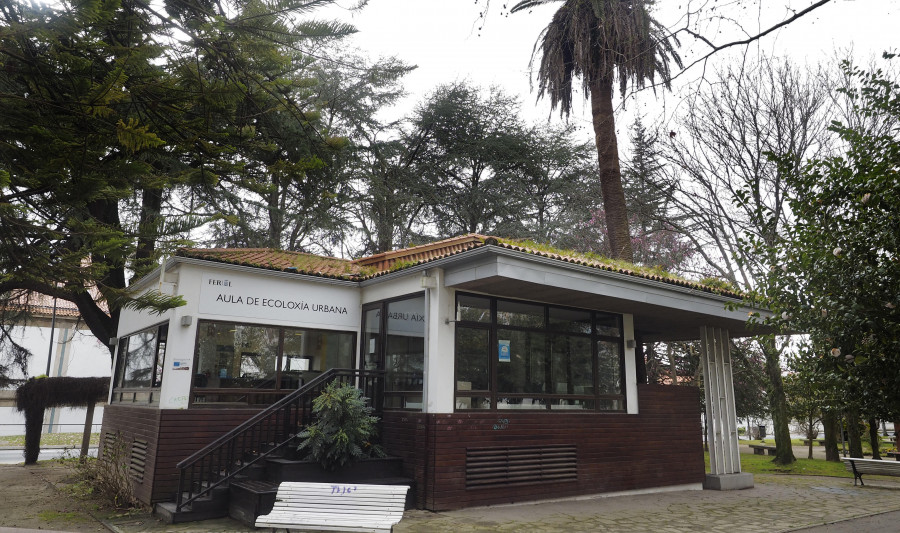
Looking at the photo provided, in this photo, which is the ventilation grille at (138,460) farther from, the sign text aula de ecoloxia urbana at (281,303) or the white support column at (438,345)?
the white support column at (438,345)

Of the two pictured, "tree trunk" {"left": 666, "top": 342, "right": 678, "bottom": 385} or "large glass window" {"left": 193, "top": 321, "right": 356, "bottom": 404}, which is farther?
"tree trunk" {"left": 666, "top": 342, "right": 678, "bottom": 385}

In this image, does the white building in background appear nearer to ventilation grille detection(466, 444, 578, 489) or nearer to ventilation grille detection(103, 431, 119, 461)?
ventilation grille detection(103, 431, 119, 461)

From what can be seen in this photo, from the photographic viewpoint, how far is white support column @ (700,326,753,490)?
12867mm

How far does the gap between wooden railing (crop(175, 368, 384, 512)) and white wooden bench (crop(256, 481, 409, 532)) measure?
1.64m

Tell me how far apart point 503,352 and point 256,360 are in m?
4.01

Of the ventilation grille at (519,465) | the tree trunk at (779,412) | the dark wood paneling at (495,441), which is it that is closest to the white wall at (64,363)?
the dark wood paneling at (495,441)

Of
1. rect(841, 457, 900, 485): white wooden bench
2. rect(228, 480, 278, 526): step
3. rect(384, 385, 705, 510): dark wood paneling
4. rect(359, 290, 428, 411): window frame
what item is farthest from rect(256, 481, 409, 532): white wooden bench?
rect(841, 457, 900, 485): white wooden bench

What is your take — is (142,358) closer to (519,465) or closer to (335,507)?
(335,507)

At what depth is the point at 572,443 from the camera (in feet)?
34.7

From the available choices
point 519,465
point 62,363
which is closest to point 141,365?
point 519,465

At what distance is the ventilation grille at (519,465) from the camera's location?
30.7 feet

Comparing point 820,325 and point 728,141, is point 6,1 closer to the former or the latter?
point 820,325

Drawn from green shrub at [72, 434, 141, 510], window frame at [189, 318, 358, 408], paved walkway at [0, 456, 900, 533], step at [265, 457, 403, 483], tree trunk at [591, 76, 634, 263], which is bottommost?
paved walkway at [0, 456, 900, 533]

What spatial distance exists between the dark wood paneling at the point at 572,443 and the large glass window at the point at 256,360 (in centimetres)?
173
